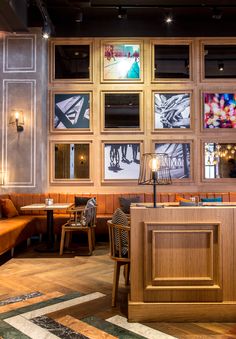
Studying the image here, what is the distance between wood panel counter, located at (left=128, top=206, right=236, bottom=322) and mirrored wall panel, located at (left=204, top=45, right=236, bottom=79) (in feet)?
15.7

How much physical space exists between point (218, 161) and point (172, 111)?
4.55 ft

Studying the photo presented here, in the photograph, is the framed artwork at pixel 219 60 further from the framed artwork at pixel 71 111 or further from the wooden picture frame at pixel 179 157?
the framed artwork at pixel 71 111

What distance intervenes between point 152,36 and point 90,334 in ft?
19.3

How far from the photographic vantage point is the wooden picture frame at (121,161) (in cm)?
672

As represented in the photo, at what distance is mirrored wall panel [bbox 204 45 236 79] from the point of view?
22.1 feet

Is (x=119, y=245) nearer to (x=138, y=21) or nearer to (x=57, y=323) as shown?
(x=57, y=323)

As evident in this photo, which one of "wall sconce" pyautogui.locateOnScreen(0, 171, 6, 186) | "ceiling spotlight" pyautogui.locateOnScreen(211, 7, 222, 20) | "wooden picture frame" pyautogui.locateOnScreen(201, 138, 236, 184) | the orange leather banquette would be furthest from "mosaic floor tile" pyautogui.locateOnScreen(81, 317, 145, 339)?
"ceiling spotlight" pyautogui.locateOnScreen(211, 7, 222, 20)

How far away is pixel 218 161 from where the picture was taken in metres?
6.71

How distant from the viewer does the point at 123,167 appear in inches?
265

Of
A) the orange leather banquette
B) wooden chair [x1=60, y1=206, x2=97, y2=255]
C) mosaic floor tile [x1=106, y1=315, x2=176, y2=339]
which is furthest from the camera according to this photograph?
the orange leather banquette

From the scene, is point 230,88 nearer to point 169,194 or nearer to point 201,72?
point 201,72

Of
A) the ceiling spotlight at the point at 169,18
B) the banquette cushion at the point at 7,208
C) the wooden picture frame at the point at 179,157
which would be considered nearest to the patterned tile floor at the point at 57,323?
the banquette cushion at the point at 7,208

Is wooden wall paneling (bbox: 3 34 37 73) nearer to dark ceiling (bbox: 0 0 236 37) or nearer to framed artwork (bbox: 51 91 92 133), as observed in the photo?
dark ceiling (bbox: 0 0 236 37)

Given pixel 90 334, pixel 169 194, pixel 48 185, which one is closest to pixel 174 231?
pixel 90 334
